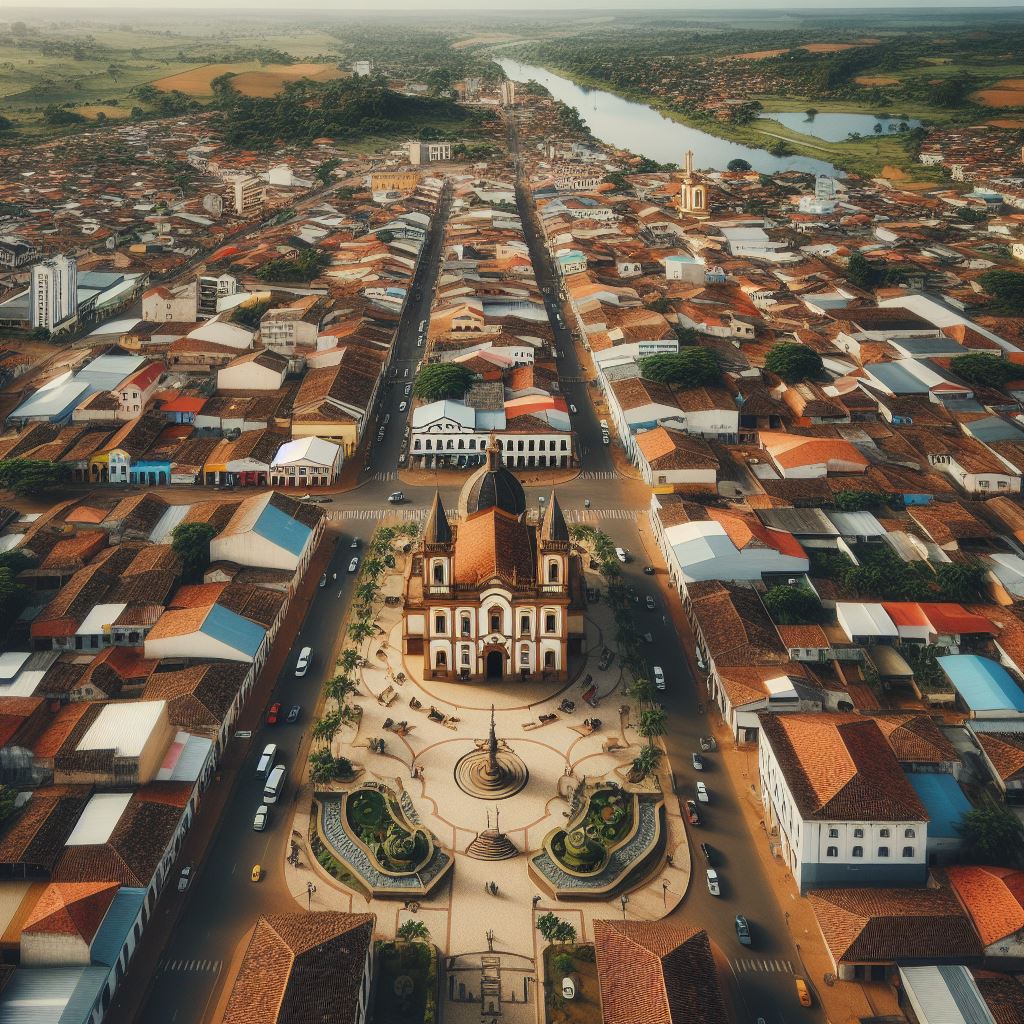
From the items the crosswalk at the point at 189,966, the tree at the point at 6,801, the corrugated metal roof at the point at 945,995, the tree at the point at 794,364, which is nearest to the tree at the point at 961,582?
the corrugated metal roof at the point at 945,995

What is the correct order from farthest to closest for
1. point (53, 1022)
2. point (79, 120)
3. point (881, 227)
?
point (79, 120)
point (881, 227)
point (53, 1022)

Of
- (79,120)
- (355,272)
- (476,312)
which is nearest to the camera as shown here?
(476,312)

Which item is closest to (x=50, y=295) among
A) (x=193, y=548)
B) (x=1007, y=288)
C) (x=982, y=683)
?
(x=193, y=548)

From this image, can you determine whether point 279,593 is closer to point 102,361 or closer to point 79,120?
point 102,361

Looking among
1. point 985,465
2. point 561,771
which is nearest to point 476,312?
point 985,465

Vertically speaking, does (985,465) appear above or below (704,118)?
above

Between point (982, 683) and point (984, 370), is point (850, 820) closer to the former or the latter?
point (982, 683)
